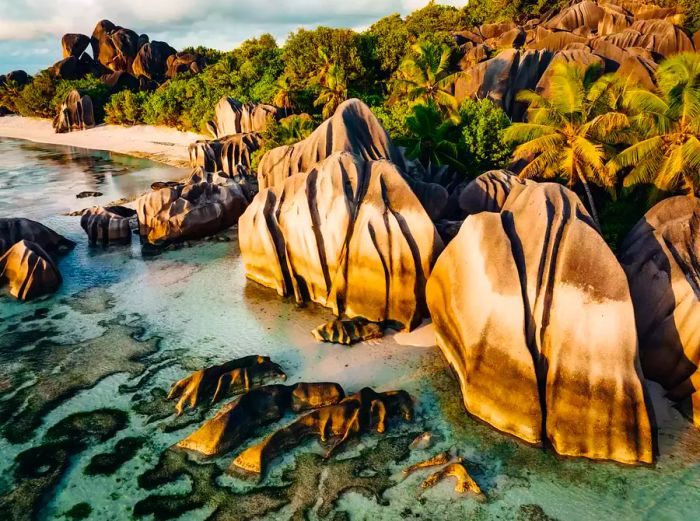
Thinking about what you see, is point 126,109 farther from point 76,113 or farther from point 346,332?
point 346,332

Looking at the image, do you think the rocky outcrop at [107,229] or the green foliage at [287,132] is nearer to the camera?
the rocky outcrop at [107,229]

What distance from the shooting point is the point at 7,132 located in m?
70.8

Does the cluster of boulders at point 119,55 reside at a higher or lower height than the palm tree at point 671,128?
higher

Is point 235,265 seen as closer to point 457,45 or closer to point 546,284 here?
point 546,284

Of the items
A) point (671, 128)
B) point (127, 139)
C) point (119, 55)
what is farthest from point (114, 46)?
point (671, 128)

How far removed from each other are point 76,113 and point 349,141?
56950mm

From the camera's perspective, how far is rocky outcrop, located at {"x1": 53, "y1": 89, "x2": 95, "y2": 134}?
206 feet

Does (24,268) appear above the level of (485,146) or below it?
below

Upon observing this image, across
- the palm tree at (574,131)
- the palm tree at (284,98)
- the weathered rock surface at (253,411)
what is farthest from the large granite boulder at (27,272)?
the palm tree at (284,98)

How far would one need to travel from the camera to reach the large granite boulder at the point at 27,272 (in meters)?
19.0

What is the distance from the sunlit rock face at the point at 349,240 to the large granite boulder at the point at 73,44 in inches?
3156

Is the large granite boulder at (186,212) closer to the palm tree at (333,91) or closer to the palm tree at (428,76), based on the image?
the palm tree at (428,76)

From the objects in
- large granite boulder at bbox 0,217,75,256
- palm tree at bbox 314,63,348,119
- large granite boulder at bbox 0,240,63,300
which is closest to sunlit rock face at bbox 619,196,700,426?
large granite boulder at bbox 0,240,63,300

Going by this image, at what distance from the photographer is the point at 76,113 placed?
63.2m
